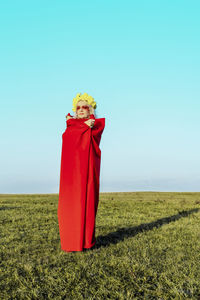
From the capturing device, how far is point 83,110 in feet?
21.9

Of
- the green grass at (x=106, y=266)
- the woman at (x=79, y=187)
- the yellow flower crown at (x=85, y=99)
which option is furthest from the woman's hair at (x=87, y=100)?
the green grass at (x=106, y=266)

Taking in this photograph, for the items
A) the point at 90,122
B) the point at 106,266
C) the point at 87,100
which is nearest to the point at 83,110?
the point at 87,100

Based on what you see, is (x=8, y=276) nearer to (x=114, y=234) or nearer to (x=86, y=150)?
A: (x=86, y=150)

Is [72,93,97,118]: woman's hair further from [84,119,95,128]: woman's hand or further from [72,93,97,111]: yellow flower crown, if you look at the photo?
[84,119,95,128]: woman's hand

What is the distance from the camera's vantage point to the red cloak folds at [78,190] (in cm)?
590

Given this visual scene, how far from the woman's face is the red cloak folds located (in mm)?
520

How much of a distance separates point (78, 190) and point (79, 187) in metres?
0.07

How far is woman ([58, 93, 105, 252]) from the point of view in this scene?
5.90 metres

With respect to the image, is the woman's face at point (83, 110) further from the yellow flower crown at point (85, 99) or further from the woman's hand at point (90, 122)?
the woman's hand at point (90, 122)

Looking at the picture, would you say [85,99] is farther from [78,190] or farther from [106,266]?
[106,266]

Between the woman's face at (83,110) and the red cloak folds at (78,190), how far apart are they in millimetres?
520

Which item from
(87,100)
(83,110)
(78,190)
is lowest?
(78,190)

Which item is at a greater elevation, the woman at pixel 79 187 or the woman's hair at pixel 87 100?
the woman's hair at pixel 87 100

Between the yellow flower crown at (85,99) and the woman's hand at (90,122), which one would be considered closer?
the woman's hand at (90,122)
